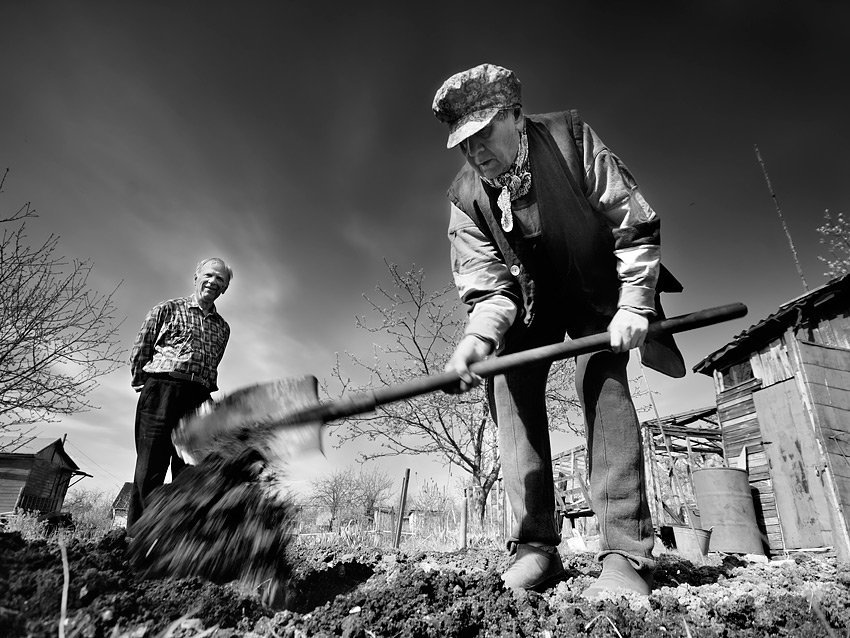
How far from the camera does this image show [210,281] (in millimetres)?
4277

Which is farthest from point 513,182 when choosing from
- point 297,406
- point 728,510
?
point 728,510

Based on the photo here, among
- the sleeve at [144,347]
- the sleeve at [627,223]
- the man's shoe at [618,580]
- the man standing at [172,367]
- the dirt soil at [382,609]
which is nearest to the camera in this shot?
the dirt soil at [382,609]

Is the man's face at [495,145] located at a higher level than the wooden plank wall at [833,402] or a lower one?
lower

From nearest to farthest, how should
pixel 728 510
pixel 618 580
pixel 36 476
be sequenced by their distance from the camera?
pixel 618 580
pixel 728 510
pixel 36 476

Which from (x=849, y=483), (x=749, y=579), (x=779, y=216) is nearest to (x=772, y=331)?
(x=849, y=483)

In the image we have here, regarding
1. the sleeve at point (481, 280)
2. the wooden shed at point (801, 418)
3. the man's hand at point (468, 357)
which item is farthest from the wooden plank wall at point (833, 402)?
the man's hand at point (468, 357)

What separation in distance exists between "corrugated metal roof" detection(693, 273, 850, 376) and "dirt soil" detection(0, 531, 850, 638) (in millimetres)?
10879

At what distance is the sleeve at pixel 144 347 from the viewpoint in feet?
12.8

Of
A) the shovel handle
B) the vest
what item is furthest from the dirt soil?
the vest

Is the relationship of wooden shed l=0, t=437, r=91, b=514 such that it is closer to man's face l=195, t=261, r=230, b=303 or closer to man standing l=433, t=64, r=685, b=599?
man's face l=195, t=261, r=230, b=303

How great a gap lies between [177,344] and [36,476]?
28338 millimetres

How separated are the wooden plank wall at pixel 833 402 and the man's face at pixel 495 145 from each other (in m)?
9.64

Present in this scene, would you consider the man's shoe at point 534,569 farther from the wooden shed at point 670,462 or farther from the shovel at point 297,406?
Result: the wooden shed at point 670,462

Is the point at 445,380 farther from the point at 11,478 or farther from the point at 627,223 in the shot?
the point at 11,478
